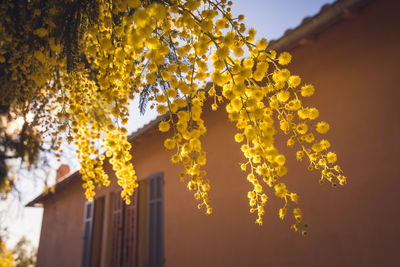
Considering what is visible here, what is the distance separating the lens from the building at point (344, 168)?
1.90 meters

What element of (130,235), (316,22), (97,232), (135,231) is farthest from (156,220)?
(316,22)

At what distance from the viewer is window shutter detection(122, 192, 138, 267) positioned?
3834 mm

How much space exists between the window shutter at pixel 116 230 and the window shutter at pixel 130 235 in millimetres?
124

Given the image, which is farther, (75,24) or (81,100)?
(81,100)

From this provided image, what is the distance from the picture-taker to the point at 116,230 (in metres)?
4.39

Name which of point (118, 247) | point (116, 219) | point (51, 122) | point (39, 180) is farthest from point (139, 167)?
point (51, 122)

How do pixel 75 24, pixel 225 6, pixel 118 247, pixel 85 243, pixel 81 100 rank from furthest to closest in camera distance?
1. pixel 85 243
2. pixel 118 247
3. pixel 81 100
4. pixel 75 24
5. pixel 225 6

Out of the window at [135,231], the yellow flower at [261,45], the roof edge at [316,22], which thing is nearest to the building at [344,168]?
the roof edge at [316,22]

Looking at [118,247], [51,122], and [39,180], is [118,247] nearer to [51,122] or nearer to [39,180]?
[39,180]

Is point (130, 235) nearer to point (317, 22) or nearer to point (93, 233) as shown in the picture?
point (93, 233)

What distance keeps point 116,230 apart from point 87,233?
1251mm

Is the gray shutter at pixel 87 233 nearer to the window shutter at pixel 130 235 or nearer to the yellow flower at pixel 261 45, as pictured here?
the window shutter at pixel 130 235

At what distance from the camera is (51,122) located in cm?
199

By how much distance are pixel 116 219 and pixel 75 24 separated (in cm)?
383
